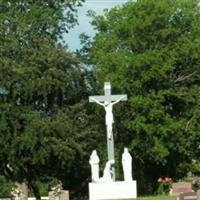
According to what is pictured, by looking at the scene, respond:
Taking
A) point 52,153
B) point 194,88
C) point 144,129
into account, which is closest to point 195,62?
point 194,88

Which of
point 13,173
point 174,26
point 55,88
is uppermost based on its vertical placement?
point 174,26

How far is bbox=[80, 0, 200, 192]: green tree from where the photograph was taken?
154 ft

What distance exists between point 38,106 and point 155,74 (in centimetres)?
763

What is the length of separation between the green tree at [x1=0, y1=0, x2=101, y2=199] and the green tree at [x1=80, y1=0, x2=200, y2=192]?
338 centimetres

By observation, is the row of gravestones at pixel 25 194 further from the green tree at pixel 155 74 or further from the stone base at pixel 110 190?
the green tree at pixel 155 74

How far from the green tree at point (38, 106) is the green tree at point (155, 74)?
338 centimetres

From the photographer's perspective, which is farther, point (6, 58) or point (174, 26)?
point (174, 26)

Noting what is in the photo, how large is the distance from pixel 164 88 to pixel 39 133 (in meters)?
9.98

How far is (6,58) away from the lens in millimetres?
42969

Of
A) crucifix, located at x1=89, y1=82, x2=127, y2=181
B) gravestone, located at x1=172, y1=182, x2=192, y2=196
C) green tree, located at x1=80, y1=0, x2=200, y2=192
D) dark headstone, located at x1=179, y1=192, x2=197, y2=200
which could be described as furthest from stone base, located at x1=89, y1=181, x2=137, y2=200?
green tree, located at x1=80, y1=0, x2=200, y2=192

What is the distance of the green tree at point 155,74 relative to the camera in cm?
4700

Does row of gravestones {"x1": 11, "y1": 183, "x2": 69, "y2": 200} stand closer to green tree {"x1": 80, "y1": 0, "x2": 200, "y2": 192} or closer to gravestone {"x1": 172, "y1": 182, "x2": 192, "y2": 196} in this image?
gravestone {"x1": 172, "y1": 182, "x2": 192, "y2": 196}

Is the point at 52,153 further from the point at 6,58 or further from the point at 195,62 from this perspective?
the point at 195,62

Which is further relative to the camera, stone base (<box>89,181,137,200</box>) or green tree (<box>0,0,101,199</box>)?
green tree (<box>0,0,101,199</box>)
